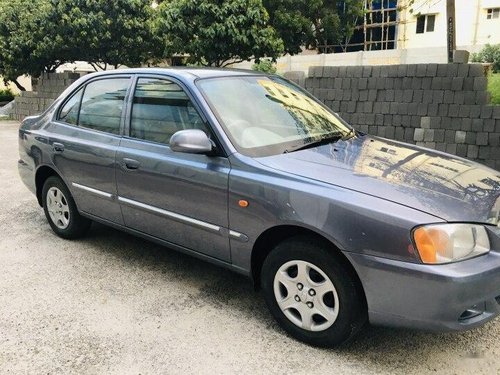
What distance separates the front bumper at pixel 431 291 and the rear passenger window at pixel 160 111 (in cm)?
151

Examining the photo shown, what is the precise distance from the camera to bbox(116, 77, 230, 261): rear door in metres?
3.05

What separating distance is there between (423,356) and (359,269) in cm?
73

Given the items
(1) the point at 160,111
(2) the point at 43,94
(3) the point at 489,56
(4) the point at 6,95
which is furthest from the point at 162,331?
(3) the point at 489,56

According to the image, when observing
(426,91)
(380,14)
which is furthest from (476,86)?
(380,14)

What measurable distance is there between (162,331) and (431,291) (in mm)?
1624

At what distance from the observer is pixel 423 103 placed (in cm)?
706

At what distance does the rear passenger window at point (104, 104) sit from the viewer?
379 cm

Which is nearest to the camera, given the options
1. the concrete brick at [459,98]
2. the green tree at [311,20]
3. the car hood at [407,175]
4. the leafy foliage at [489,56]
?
the car hood at [407,175]

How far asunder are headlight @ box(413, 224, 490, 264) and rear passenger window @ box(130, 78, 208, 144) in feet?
5.22

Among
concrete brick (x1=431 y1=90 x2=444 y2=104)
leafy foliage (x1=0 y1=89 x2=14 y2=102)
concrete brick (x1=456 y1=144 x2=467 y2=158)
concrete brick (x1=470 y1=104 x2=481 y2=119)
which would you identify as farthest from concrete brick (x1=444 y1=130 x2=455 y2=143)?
leafy foliage (x1=0 y1=89 x2=14 y2=102)

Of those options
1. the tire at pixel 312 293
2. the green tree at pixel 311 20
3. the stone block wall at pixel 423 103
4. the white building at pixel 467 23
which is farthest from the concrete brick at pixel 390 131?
the white building at pixel 467 23

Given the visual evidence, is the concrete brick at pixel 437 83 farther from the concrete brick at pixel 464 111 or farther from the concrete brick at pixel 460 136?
the concrete brick at pixel 460 136

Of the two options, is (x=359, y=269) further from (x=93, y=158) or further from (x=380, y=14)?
(x=380, y=14)

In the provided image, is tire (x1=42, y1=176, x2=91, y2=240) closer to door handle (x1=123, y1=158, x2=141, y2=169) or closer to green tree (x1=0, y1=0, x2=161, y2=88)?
door handle (x1=123, y1=158, x2=141, y2=169)
